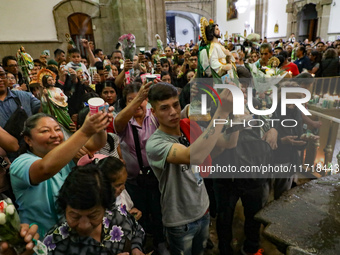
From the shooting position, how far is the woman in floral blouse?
1.25m

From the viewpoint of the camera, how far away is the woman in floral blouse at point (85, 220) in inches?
49.1

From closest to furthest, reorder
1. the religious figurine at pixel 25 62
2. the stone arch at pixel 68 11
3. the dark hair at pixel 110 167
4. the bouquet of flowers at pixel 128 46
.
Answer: the dark hair at pixel 110 167 → the bouquet of flowers at pixel 128 46 → the religious figurine at pixel 25 62 → the stone arch at pixel 68 11

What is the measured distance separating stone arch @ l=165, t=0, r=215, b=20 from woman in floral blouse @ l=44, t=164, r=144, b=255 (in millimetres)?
27950

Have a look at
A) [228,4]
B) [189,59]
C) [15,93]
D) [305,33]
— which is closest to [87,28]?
[189,59]

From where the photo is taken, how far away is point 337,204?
171 centimetres

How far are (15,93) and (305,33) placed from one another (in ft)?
68.6

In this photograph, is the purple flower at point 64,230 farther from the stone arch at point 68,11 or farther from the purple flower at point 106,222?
the stone arch at point 68,11

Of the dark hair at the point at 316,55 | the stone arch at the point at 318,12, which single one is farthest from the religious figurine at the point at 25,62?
the stone arch at the point at 318,12

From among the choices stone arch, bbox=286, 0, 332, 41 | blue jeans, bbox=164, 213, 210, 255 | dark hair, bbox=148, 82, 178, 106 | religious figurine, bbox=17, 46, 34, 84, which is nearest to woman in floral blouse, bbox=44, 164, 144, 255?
blue jeans, bbox=164, 213, 210, 255

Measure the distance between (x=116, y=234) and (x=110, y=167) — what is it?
435 millimetres

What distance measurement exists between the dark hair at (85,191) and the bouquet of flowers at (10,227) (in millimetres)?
253

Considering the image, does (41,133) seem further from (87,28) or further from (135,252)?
(87,28)

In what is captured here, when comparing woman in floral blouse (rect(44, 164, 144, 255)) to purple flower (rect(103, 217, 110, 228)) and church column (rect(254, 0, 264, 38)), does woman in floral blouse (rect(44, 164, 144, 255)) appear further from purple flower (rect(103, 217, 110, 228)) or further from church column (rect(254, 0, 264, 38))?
church column (rect(254, 0, 264, 38))

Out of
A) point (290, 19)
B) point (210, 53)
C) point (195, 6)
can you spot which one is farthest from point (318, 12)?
point (210, 53)
